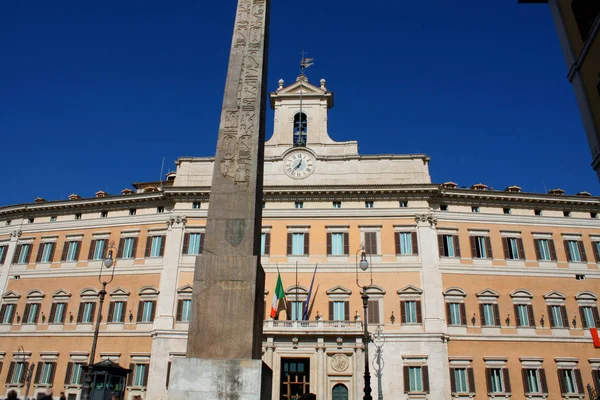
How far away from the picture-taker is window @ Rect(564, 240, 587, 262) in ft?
89.1

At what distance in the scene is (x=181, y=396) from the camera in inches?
281

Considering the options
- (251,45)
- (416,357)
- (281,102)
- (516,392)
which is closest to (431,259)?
(416,357)

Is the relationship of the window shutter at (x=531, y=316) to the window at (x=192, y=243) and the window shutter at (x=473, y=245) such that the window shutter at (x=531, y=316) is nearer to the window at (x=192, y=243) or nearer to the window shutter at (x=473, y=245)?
the window shutter at (x=473, y=245)

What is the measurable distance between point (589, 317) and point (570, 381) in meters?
3.67

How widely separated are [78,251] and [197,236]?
7518mm

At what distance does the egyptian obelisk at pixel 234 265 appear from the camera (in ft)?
23.9

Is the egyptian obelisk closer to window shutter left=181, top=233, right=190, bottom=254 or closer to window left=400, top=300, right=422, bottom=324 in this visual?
window left=400, top=300, right=422, bottom=324

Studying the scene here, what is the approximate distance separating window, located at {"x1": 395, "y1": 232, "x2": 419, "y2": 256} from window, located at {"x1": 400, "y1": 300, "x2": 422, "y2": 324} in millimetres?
2649

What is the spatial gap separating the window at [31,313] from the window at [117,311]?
460 centimetres

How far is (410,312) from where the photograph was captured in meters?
25.2

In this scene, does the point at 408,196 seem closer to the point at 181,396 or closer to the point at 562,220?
the point at 562,220

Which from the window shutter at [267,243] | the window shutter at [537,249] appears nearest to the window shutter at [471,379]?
the window shutter at [537,249]

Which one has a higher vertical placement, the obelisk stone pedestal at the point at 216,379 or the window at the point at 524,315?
the window at the point at 524,315

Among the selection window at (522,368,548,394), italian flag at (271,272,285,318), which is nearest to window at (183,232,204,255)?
italian flag at (271,272,285,318)
